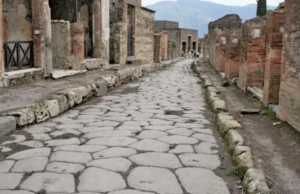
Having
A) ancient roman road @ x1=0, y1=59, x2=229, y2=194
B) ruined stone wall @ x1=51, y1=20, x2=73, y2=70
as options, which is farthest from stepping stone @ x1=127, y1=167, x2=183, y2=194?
ruined stone wall @ x1=51, y1=20, x2=73, y2=70

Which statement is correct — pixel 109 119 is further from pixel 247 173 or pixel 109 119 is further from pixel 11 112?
pixel 247 173

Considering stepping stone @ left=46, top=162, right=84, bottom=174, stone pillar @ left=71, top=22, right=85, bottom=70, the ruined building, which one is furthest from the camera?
the ruined building

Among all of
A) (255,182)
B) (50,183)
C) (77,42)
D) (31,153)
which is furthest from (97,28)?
(255,182)

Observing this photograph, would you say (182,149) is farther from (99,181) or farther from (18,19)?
(18,19)

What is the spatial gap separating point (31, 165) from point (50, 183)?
534mm

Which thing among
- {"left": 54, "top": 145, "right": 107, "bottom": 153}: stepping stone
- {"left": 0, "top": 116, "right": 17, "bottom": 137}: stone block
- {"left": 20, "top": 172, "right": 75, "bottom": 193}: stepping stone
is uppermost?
{"left": 0, "top": 116, "right": 17, "bottom": 137}: stone block

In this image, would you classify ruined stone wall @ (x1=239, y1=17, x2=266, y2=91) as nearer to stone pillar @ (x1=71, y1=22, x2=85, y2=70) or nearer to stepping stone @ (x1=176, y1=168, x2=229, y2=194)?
stone pillar @ (x1=71, y1=22, x2=85, y2=70)

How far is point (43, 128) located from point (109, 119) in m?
1.12

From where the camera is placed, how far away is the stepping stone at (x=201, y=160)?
11.5 ft

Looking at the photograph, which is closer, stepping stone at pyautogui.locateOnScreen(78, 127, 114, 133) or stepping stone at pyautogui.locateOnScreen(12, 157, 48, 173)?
stepping stone at pyautogui.locateOnScreen(12, 157, 48, 173)

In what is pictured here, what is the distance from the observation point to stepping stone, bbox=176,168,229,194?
114 inches

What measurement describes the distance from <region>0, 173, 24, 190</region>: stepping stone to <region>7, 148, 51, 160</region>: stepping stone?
0.48 meters

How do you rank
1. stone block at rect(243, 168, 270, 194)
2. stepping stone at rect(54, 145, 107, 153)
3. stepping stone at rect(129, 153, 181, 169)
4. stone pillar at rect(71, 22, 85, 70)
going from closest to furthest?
1. stone block at rect(243, 168, 270, 194)
2. stepping stone at rect(129, 153, 181, 169)
3. stepping stone at rect(54, 145, 107, 153)
4. stone pillar at rect(71, 22, 85, 70)

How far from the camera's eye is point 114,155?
145 inches
